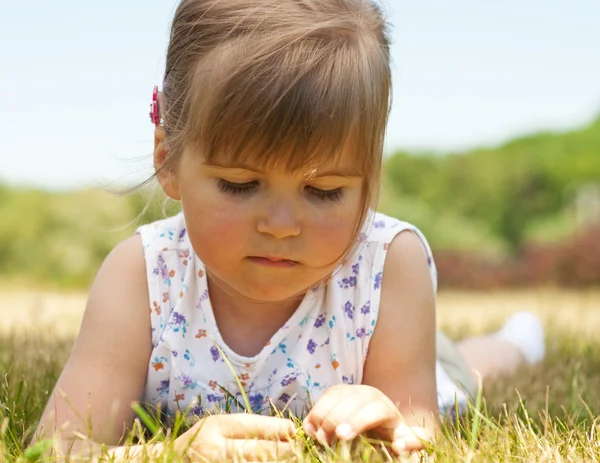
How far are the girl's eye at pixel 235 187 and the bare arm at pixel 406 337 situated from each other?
0.60 meters

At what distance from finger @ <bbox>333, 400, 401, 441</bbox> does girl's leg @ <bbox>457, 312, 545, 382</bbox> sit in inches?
63.1

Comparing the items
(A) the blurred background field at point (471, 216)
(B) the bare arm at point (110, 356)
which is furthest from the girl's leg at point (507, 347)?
(A) the blurred background field at point (471, 216)

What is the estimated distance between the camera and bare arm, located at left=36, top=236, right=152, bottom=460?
183cm

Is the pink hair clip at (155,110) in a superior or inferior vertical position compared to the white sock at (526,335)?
superior

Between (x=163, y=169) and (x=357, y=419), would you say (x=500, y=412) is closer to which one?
(x=357, y=419)

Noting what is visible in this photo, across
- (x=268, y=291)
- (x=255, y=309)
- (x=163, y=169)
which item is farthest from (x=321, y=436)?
(x=163, y=169)

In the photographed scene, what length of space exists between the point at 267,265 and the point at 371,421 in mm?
421

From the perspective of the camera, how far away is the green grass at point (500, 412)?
1.47 m

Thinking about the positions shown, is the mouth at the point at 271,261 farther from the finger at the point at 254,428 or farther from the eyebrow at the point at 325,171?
the finger at the point at 254,428

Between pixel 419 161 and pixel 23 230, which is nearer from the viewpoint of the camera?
pixel 23 230

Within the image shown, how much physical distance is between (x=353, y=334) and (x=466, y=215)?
8214 millimetres

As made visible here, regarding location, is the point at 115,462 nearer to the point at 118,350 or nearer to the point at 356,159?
the point at 118,350

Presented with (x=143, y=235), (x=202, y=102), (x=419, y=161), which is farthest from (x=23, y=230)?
(x=202, y=102)

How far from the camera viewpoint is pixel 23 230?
8.24 meters
